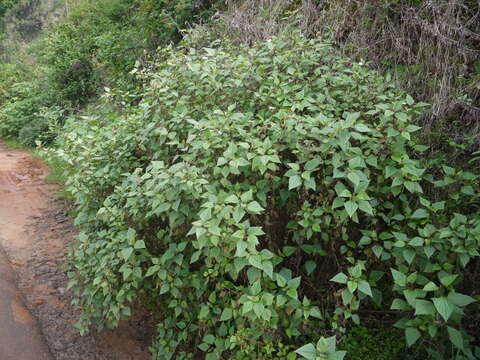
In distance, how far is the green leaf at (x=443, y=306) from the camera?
187 centimetres

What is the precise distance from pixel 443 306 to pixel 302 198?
101 cm

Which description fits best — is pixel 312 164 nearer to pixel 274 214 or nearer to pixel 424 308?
pixel 274 214

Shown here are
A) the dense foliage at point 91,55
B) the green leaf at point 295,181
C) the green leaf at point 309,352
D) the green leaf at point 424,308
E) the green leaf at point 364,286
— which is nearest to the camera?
the green leaf at point 309,352

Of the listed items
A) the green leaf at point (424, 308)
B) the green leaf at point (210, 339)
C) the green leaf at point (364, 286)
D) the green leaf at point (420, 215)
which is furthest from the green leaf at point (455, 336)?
the green leaf at point (210, 339)

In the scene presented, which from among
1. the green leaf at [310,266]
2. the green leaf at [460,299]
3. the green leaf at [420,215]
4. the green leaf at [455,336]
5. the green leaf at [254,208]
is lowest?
the green leaf at [310,266]

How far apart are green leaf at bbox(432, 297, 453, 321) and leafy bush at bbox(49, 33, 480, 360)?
0.01 metres

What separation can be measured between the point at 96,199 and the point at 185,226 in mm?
1030

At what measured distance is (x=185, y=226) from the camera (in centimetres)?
279

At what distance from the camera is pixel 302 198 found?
2586mm

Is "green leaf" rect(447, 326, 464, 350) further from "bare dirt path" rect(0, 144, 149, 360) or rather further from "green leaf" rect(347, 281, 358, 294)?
"bare dirt path" rect(0, 144, 149, 360)

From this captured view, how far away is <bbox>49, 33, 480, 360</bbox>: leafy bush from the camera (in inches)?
86.0

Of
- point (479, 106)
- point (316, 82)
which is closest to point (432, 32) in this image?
point (479, 106)

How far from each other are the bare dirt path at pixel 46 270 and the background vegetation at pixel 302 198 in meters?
0.34

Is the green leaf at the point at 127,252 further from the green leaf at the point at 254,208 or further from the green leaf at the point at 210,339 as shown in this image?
the green leaf at the point at 254,208
